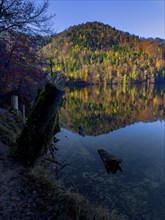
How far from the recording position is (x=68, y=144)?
19.0 metres

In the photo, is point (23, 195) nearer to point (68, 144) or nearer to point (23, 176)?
point (23, 176)

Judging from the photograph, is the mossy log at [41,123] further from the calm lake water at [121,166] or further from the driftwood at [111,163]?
the driftwood at [111,163]

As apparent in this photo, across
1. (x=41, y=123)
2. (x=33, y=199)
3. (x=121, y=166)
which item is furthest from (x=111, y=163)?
(x=33, y=199)

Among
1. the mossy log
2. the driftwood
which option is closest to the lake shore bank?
the mossy log

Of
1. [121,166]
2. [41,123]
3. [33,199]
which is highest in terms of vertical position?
[41,123]

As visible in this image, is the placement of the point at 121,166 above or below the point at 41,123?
below

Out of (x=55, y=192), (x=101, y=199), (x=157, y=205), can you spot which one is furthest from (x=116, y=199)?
(x=55, y=192)

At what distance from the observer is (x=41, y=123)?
7523 millimetres

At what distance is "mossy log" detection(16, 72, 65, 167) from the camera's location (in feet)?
24.4

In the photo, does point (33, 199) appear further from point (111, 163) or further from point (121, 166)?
point (121, 166)

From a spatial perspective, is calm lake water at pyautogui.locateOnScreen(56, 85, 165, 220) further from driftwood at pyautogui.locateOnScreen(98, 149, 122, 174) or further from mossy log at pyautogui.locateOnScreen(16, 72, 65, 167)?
mossy log at pyautogui.locateOnScreen(16, 72, 65, 167)

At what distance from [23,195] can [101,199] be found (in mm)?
5183

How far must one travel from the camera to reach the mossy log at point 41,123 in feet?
24.4

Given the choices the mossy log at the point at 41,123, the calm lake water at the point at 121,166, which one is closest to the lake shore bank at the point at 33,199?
the mossy log at the point at 41,123
